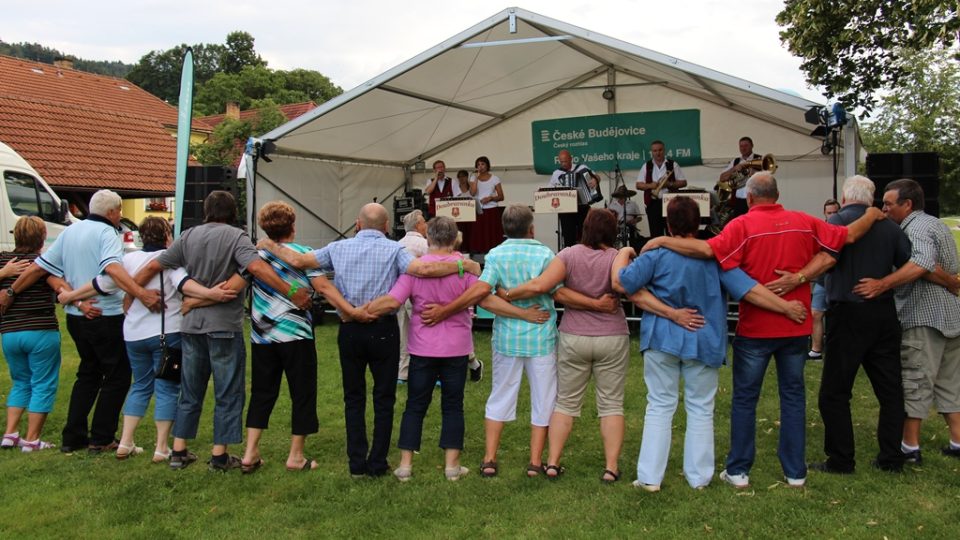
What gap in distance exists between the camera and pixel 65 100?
85.5ft

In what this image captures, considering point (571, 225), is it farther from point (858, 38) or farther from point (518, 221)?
point (518, 221)

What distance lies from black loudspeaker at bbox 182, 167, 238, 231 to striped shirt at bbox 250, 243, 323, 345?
6.52 m

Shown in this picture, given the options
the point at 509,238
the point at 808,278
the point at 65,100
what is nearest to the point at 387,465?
the point at 509,238

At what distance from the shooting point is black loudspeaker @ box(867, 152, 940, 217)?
6.30 metres

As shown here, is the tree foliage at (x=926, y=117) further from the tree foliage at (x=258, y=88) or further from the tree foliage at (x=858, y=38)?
the tree foliage at (x=258, y=88)

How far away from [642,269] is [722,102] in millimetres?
8096

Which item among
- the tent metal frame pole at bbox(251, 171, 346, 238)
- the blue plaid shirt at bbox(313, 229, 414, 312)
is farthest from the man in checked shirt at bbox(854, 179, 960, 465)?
the tent metal frame pole at bbox(251, 171, 346, 238)

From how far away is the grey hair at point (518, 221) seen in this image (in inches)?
157

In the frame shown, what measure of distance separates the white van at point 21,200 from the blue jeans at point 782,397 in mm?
11234

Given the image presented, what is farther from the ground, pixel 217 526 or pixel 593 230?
pixel 593 230

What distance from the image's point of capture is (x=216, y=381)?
13.5 feet

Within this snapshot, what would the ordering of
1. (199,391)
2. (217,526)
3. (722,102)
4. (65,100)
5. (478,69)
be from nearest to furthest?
(217,526)
(199,391)
(478,69)
(722,102)
(65,100)

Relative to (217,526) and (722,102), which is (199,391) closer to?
(217,526)

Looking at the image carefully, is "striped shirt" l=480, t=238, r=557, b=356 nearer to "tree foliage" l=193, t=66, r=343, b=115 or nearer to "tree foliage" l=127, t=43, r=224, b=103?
"tree foliage" l=193, t=66, r=343, b=115
